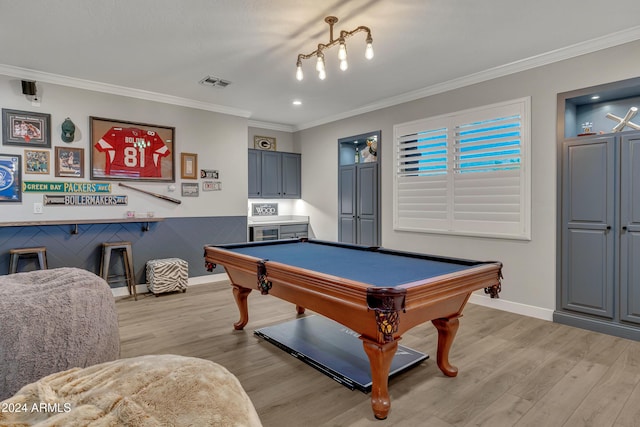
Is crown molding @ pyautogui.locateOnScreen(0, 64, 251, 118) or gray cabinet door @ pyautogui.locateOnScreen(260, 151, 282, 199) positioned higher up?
crown molding @ pyautogui.locateOnScreen(0, 64, 251, 118)

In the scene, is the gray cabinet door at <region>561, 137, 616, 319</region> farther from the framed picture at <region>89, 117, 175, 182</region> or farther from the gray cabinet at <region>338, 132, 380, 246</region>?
the framed picture at <region>89, 117, 175, 182</region>

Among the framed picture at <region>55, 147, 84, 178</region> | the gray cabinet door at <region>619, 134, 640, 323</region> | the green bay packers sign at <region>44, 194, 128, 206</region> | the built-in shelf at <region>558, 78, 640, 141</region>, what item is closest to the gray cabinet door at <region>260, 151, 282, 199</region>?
the green bay packers sign at <region>44, 194, 128, 206</region>

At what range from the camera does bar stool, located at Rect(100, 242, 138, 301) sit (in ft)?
14.0

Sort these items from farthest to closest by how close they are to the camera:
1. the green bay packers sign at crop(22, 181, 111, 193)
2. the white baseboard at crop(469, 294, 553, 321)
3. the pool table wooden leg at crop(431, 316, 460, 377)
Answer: the green bay packers sign at crop(22, 181, 111, 193) < the white baseboard at crop(469, 294, 553, 321) < the pool table wooden leg at crop(431, 316, 460, 377)

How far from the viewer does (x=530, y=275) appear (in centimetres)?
370

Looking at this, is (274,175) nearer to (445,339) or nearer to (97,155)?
(97,155)

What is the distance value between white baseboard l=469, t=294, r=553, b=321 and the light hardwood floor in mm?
108

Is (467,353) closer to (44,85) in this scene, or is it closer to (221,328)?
(221,328)

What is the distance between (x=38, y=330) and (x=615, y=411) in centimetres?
305

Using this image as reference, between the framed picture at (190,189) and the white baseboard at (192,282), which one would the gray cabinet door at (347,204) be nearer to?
the white baseboard at (192,282)

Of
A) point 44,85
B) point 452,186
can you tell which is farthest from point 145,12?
point 452,186

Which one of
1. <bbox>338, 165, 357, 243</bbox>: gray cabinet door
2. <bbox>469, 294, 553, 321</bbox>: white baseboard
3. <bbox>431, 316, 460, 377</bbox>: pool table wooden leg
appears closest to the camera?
<bbox>431, 316, 460, 377</bbox>: pool table wooden leg

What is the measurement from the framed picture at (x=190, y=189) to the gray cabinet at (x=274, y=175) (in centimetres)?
109

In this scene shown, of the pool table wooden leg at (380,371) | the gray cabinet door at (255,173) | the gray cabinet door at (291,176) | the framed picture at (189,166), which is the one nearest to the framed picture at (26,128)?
the framed picture at (189,166)
